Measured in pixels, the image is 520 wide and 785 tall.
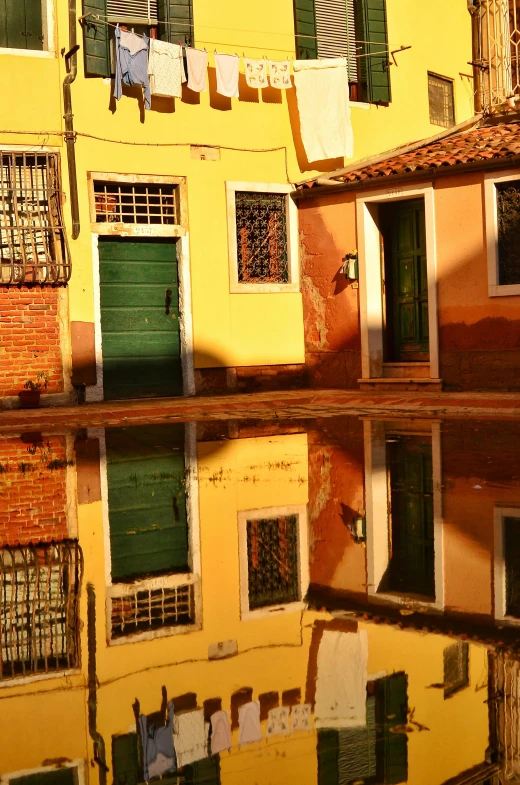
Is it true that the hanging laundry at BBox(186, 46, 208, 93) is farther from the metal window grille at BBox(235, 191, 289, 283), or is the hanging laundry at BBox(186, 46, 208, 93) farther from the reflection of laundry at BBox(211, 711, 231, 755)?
the reflection of laundry at BBox(211, 711, 231, 755)

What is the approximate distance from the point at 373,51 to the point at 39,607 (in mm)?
15941

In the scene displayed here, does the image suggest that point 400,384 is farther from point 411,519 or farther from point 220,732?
point 220,732

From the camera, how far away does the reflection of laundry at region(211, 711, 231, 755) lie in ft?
8.95

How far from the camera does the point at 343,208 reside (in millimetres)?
17484

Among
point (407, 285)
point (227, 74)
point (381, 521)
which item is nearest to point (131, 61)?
point (227, 74)

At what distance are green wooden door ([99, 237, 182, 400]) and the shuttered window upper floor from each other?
14.1 feet

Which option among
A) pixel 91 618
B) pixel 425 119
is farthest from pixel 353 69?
pixel 91 618

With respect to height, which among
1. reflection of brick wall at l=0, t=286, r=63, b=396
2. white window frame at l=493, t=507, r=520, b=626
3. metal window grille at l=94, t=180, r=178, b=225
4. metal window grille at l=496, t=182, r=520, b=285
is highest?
metal window grille at l=94, t=180, r=178, b=225

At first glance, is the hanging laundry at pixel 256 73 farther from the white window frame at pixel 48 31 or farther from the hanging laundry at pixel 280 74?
the white window frame at pixel 48 31

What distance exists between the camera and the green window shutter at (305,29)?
1778 cm

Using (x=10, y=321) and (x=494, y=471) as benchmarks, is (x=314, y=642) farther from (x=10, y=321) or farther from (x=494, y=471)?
(x=10, y=321)

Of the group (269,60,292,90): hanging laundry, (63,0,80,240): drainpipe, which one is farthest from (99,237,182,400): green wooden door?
(269,60,292,90): hanging laundry

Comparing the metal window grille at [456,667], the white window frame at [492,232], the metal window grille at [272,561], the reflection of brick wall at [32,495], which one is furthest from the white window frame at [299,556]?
the white window frame at [492,232]

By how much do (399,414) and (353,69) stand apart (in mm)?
7973
